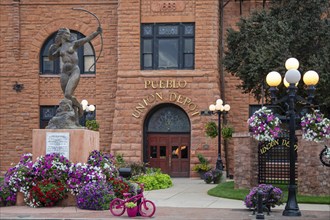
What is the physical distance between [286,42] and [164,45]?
1079 centimetres

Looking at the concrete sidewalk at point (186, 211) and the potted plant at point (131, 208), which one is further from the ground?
the potted plant at point (131, 208)

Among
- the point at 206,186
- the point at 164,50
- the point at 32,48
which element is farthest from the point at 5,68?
the point at 206,186

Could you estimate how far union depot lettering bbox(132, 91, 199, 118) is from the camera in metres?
33.1

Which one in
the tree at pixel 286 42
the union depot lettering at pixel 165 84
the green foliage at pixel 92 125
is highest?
the tree at pixel 286 42

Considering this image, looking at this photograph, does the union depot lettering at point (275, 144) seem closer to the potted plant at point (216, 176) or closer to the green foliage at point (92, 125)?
the potted plant at point (216, 176)

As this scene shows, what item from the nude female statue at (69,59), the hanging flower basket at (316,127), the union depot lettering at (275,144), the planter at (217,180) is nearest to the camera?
the hanging flower basket at (316,127)

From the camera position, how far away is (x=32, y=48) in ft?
117

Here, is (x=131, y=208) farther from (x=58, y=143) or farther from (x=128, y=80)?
(x=128, y=80)

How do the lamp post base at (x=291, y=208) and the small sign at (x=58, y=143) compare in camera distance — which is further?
the small sign at (x=58, y=143)

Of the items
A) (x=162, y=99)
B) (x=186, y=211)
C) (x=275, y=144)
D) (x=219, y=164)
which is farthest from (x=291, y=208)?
(x=162, y=99)

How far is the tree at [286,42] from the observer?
2403 centimetres

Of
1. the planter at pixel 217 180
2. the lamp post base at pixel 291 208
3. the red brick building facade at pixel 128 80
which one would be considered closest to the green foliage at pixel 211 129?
the red brick building facade at pixel 128 80

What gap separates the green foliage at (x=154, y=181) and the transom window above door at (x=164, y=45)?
829 centimetres

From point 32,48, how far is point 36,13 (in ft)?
6.29
